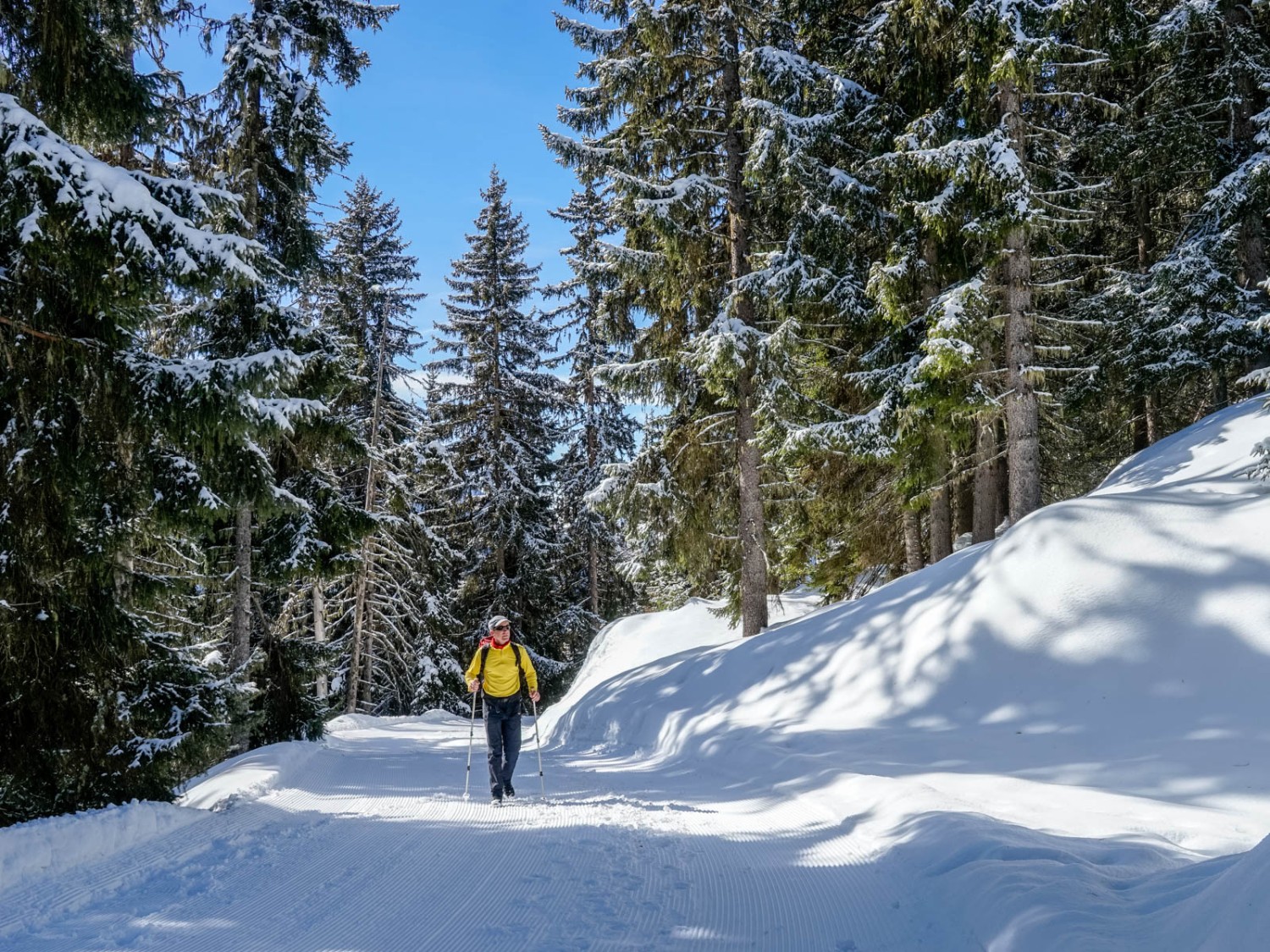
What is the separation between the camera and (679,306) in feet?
50.9

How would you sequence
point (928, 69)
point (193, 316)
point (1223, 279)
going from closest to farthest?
point (193, 316) < point (928, 69) < point (1223, 279)

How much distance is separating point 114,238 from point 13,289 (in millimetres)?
1369

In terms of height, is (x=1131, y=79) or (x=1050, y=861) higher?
(x=1131, y=79)

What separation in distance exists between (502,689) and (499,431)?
62.2 ft

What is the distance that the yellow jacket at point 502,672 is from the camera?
7.83 meters

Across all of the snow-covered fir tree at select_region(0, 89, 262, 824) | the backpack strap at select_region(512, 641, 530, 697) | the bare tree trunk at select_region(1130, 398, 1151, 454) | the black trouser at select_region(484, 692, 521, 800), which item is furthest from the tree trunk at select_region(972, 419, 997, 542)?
the snow-covered fir tree at select_region(0, 89, 262, 824)

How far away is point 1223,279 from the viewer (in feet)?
47.2

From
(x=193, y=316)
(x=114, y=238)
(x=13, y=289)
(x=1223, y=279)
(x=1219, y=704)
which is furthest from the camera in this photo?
(x=1223, y=279)

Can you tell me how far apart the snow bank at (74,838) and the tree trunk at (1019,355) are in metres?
11.9

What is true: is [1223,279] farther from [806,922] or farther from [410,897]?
[410,897]

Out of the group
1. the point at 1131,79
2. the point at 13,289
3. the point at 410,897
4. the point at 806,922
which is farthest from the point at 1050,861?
the point at 1131,79

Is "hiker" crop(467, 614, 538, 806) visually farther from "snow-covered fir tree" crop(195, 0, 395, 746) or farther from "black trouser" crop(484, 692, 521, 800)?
"snow-covered fir tree" crop(195, 0, 395, 746)

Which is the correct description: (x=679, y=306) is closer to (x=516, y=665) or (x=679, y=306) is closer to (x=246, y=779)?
(x=516, y=665)

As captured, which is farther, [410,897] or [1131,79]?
[1131,79]
